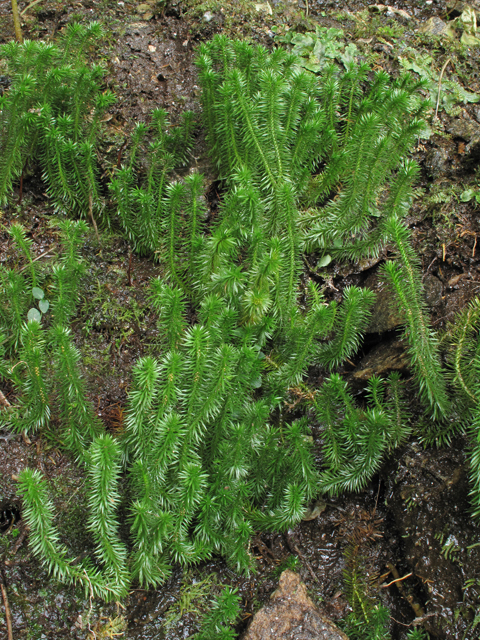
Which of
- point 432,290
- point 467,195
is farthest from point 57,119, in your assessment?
point 467,195

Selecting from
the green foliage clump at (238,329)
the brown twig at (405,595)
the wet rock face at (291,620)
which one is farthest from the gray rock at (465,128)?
the wet rock face at (291,620)

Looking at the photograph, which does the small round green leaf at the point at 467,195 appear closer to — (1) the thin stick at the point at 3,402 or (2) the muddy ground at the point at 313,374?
(2) the muddy ground at the point at 313,374

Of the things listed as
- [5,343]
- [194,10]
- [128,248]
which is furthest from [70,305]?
[194,10]

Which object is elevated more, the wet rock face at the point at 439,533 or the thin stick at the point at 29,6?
the thin stick at the point at 29,6

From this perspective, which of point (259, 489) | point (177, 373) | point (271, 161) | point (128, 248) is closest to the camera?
point (177, 373)

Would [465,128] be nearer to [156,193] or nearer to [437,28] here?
[437,28]

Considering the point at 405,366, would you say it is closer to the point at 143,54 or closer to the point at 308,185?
the point at 308,185
